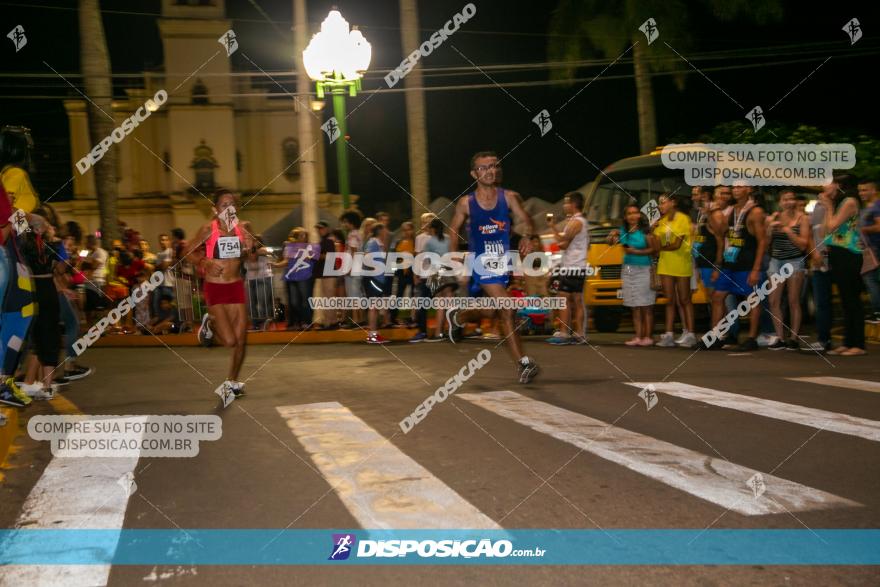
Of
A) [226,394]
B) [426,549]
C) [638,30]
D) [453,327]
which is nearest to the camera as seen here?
[426,549]

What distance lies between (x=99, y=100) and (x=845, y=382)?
16.1 meters

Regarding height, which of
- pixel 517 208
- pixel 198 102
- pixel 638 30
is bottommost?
pixel 517 208

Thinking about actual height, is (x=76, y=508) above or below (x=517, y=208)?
below

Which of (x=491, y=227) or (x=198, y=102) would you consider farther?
(x=198, y=102)

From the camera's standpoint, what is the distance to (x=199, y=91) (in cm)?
5081

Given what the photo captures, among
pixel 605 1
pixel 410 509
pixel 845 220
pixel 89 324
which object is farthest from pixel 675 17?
pixel 410 509

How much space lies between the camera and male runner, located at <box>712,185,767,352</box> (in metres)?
11.7

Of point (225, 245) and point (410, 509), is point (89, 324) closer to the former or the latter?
point (225, 245)

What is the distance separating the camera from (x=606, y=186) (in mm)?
16578

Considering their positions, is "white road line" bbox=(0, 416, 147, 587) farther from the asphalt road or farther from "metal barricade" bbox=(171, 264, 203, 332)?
"metal barricade" bbox=(171, 264, 203, 332)

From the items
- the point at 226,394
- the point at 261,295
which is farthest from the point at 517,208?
the point at 261,295

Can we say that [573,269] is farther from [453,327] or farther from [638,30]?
[638,30]

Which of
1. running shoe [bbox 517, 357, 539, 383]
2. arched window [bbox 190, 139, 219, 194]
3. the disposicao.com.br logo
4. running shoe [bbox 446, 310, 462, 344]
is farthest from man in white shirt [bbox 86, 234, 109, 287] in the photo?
arched window [bbox 190, 139, 219, 194]

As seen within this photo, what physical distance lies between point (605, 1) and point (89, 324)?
16.8m
